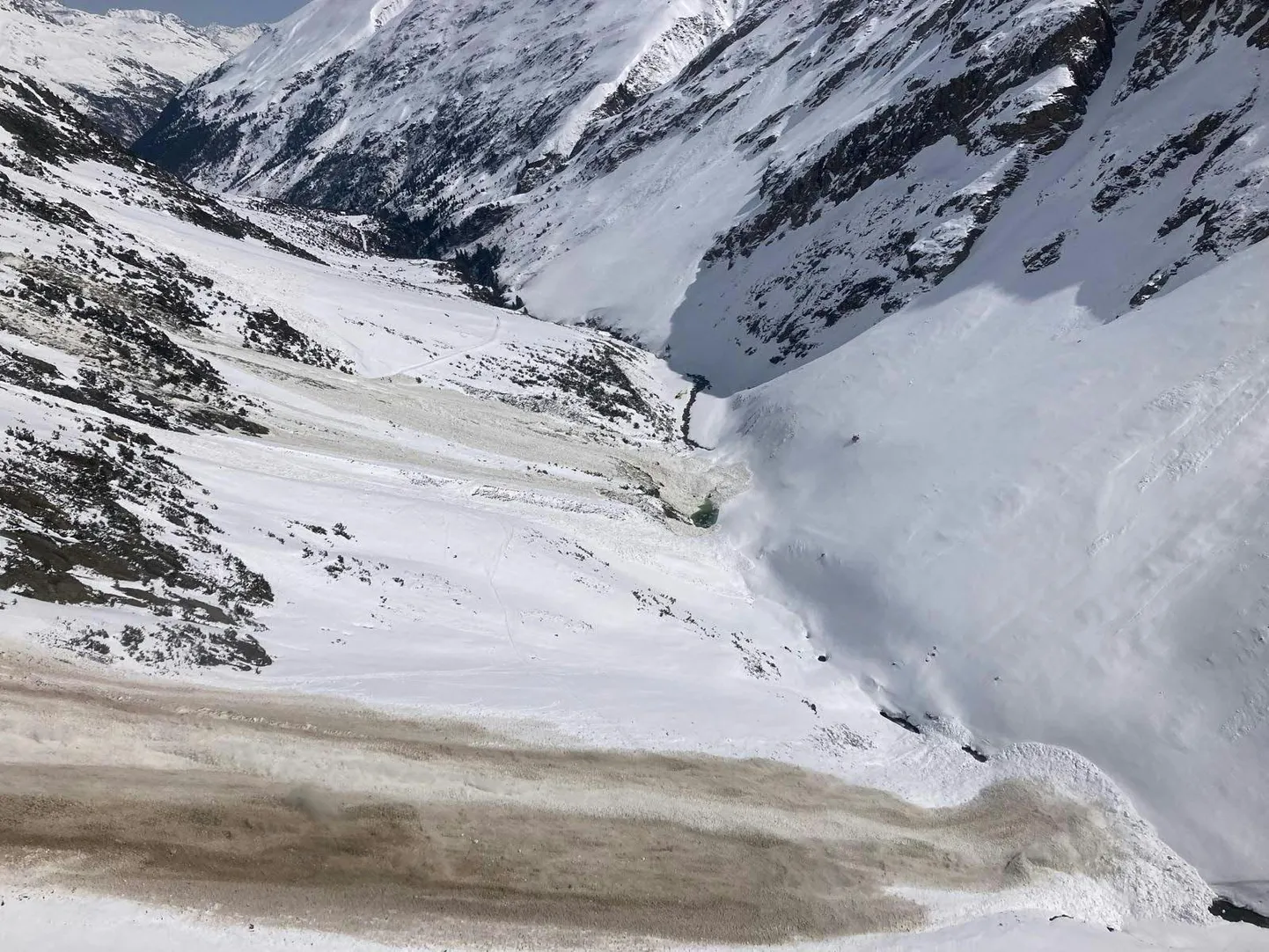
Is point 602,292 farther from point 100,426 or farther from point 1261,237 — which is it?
point 100,426

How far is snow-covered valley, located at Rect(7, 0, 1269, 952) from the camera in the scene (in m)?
13.0

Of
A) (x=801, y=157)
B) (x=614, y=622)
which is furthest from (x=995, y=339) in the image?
(x=801, y=157)

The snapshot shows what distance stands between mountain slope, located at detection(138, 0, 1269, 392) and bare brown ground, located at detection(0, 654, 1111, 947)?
1197 inches

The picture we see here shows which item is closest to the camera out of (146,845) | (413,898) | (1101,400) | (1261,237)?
(146,845)

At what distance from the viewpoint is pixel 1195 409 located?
90.2 ft

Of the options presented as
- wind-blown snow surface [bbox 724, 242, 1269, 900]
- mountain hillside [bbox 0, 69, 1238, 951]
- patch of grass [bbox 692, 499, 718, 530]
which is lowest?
mountain hillside [bbox 0, 69, 1238, 951]

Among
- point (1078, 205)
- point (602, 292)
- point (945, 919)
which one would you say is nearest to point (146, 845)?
point (945, 919)

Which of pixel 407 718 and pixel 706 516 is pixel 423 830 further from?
pixel 706 516

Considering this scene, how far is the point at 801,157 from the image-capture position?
220 feet

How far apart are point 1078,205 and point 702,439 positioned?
83.8 ft

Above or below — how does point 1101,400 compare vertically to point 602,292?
above

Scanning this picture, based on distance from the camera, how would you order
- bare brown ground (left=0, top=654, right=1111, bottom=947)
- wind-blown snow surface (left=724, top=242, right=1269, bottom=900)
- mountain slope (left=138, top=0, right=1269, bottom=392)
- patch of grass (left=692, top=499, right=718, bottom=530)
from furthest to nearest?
→ 1. mountain slope (left=138, top=0, right=1269, bottom=392)
2. patch of grass (left=692, top=499, right=718, bottom=530)
3. wind-blown snow surface (left=724, top=242, right=1269, bottom=900)
4. bare brown ground (left=0, top=654, right=1111, bottom=947)

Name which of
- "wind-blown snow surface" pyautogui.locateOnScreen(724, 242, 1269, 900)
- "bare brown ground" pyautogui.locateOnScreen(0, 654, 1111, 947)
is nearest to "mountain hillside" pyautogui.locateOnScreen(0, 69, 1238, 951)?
"bare brown ground" pyautogui.locateOnScreen(0, 654, 1111, 947)

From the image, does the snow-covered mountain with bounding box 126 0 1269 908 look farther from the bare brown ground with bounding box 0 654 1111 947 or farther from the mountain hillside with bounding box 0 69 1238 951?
the bare brown ground with bounding box 0 654 1111 947
